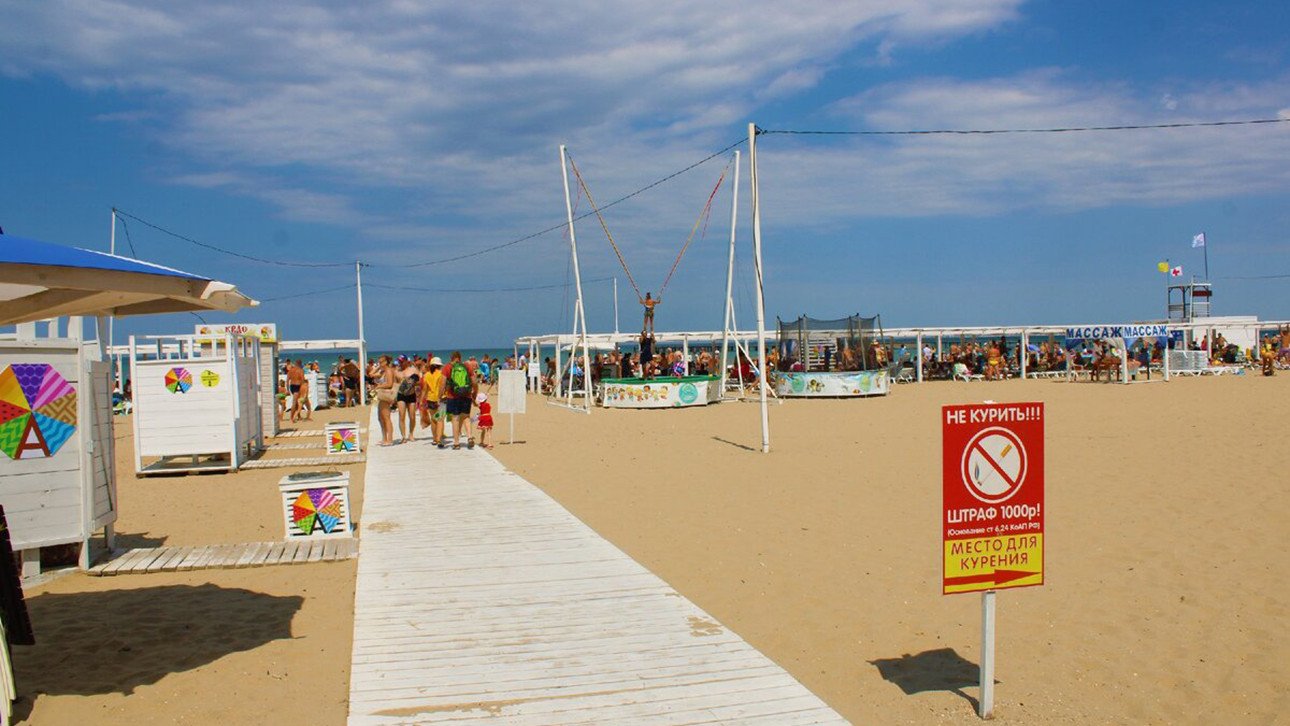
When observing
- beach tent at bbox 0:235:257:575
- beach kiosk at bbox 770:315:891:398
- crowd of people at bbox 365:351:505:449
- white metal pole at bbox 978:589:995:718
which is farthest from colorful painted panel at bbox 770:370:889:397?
white metal pole at bbox 978:589:995:718

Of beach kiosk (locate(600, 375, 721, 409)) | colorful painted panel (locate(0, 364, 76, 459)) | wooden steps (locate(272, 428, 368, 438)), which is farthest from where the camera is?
beach kiosk (locate(600, 375, 721, 409))

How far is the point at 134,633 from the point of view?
5.84 m

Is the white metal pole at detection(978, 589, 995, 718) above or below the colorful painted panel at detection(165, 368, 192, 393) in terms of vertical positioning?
below

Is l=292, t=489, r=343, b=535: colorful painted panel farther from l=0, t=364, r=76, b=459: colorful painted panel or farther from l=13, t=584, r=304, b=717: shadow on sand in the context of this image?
l=0, t=364, r=76, b=459: colorful painted panel

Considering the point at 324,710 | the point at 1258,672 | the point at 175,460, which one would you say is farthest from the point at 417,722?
the point at 175,460

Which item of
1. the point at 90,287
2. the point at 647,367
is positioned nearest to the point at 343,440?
the point at 90,287

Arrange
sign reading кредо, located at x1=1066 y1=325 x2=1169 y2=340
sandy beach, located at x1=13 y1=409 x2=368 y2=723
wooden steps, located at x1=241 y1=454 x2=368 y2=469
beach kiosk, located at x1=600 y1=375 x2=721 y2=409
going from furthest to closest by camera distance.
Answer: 1. sign reading кредо, located at x1=1066 y1=325 x2=1169 y2=340
2. beach kiosk, located at x1=600 y1=375 x2=721 y2=409
3. wooden steps, located at x1=241 y1=454 x2=368 y2=469
4. sandy beach, located at x1=13 y1=409 x2=368 y2=723

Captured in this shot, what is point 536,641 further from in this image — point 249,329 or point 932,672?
point 249,329

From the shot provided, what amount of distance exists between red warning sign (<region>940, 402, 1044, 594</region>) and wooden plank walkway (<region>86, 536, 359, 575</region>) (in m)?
4.96

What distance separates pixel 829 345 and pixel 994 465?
27.7 metres

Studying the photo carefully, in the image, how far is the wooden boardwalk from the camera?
14.6 feet

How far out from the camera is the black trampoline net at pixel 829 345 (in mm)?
30391

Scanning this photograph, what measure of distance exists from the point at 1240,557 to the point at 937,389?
989 inches

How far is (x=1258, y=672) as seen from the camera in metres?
5.12
